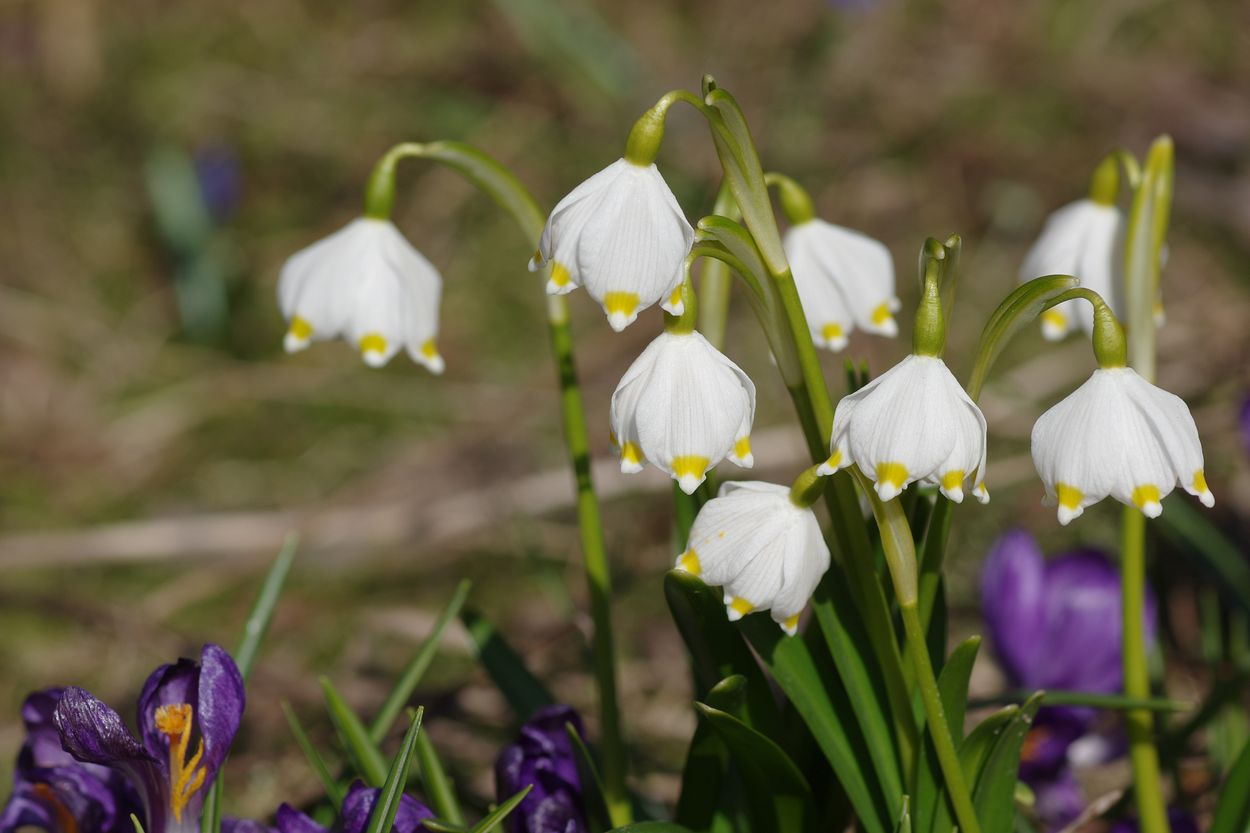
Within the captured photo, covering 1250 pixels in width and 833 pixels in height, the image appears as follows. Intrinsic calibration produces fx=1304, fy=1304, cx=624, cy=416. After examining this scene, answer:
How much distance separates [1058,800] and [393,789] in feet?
2.77

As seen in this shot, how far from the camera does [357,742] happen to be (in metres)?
1.24

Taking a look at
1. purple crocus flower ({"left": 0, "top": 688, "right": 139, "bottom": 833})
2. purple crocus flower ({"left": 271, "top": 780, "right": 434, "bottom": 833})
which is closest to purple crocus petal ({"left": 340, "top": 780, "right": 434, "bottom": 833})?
purple crocus flower ({"left": 271, "top": 780, "right": 434, "bottom": 833})

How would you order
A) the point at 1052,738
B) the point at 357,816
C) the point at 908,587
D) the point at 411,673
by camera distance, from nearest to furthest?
the point at 908,587, the point at 357,816, the point at 411,673, the point at 1052,738

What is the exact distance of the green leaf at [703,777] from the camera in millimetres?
1123

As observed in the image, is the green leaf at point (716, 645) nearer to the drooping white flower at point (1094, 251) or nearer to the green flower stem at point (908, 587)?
the green flower stem at point (908, 587)

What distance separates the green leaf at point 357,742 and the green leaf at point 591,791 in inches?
7.3

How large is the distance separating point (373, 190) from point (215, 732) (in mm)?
485

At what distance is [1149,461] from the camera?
0.88 metres

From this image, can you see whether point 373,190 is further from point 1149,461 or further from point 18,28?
point 18,28

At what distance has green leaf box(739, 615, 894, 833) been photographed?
1.09 meters

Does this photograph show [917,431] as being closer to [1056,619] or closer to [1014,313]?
[1014,313]

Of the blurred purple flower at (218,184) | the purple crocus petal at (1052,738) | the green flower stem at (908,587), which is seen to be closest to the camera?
the green flower stem at (908,587)

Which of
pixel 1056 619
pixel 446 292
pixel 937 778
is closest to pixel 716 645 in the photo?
pixel 937 778

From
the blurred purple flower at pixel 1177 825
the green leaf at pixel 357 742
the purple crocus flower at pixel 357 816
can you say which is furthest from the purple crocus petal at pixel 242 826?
the blurred purple flower at pixel 1177 825
